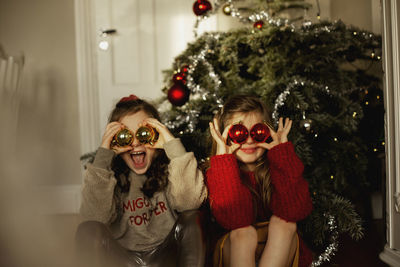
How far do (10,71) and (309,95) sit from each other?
45.5 inches

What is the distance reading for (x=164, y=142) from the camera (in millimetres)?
1134

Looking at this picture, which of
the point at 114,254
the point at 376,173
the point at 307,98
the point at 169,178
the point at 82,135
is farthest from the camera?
the point at 82,135

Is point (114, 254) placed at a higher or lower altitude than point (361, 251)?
higher

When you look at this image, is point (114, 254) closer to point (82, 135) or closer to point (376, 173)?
point (376, 173)

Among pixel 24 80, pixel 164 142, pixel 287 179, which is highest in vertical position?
pixel 24 80

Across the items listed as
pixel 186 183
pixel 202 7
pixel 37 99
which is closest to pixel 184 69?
pixel 202 7

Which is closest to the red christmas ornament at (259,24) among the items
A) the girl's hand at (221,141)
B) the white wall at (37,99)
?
the girl's hand at (221,141)

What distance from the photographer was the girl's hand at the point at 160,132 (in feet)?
3.66

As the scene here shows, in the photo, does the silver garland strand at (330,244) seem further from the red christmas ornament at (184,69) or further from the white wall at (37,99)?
the white wall at (37,99)

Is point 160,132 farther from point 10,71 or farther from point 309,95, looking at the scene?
point 10,71

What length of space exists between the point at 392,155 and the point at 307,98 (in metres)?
0.37

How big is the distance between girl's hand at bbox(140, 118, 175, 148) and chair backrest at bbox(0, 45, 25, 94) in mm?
784

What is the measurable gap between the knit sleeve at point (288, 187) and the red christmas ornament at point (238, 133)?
96 mm

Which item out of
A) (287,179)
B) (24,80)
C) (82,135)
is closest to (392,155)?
(287,179)
